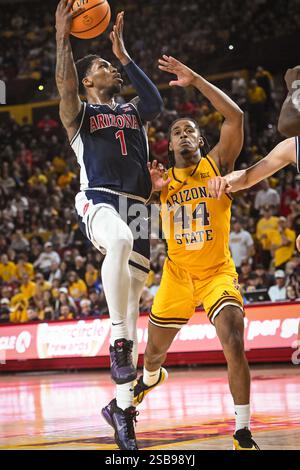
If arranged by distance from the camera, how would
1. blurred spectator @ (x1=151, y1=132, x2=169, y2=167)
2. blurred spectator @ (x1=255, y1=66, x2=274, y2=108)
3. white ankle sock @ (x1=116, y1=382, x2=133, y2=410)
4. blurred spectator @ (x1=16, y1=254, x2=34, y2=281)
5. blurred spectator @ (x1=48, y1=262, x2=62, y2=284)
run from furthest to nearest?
blurred spectator @ (x1=255, y1=66, x2=274, y2=108) < blurred spectator @ (x1=151, y1=132, x2=169, y2=167) < blurred spectator @ (x1=16, y1=254, x2=34, y2=281) < blurred spectator @ (x1=48, y1=262, x2=62, y2=284) < white ankle sock @ (x1=116, y1=382, x2=133, y2=410)

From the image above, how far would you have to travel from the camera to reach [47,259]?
17156 mm

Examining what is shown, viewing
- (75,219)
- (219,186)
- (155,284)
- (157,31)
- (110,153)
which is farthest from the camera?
(157,31)

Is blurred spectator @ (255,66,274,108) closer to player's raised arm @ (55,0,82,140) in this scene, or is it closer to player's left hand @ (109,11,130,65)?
player's left hand @ (109,11,130,65)

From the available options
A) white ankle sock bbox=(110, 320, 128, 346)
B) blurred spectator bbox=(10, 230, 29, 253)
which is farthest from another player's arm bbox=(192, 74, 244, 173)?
blurred spectator bbox=(10, 230, 29, 253)

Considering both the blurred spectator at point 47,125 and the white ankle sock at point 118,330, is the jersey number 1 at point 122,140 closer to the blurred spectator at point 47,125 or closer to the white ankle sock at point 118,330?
the white ankle sock at point 118,330

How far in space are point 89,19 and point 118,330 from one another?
227 centimetres

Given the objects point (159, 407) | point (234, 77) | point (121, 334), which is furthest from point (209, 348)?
point (234, 77)

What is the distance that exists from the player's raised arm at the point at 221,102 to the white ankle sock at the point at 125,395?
6.61 feet

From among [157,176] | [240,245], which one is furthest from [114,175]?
[240,245]

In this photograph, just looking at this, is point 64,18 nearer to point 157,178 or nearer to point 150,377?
point 157,178

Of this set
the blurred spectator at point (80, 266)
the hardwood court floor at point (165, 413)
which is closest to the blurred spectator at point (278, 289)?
the hardwood court floor at point (165, 413)

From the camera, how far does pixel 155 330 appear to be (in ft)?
20.8

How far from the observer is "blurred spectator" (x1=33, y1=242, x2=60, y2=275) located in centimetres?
1706

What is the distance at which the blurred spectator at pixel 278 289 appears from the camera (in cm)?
1283
